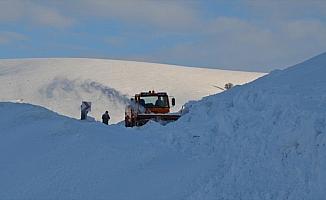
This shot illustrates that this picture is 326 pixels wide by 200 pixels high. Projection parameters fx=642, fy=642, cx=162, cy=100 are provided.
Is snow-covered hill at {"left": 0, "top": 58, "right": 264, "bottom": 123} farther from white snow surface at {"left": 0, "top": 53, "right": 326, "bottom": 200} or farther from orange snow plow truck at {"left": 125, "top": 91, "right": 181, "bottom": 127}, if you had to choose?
white snow surface at {"left": 0, "top": 53, "right": 326, "bottom": 200}

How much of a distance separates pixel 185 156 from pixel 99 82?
42131 mm

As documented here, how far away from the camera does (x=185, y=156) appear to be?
9719 mm

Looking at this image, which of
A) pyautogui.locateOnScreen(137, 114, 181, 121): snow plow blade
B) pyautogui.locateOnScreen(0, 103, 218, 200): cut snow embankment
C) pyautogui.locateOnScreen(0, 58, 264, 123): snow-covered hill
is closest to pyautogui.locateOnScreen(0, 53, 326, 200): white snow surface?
pyautogui.locateOnScreen(0, 103, 218, 200): cut snow embankment

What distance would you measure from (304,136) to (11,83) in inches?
1941

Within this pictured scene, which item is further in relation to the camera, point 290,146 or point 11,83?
point 11,83

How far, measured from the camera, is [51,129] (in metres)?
10.6

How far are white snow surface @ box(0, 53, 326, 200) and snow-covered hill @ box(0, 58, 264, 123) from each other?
29792 millimetres

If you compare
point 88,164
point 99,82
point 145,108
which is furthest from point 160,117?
point 99,82

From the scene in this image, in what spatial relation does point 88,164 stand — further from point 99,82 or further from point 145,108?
point 99,82

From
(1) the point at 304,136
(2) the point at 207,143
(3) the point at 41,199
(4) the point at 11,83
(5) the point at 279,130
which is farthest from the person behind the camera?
(4) the point at 11,83

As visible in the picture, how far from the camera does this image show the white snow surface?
27.1 feet

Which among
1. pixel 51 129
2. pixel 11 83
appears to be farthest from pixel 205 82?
pixel 51 129

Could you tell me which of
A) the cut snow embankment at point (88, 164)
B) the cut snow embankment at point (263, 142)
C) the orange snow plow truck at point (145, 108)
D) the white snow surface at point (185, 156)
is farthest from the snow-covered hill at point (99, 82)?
the cut snow embankment at point (88, 164)

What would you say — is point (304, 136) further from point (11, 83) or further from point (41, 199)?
point (11, 83)
